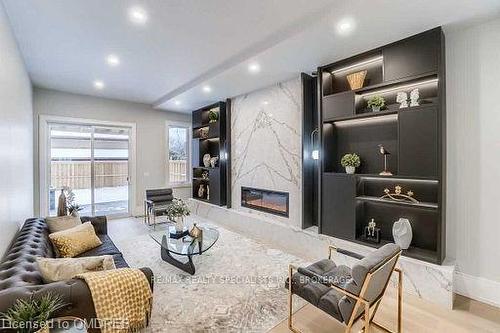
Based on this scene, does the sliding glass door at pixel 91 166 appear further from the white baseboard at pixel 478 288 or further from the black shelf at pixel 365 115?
the white baseboard at pixel 478 288

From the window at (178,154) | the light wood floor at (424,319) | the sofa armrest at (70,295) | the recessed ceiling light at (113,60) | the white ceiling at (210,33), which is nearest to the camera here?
the sofa armrest at (70,295)

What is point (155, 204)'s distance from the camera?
228 inches

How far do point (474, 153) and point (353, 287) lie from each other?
2.21 metres

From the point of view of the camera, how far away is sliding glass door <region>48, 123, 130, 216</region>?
5.50 metres

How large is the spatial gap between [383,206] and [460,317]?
1.38 meters

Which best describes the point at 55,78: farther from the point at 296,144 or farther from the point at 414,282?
the point at 414,282

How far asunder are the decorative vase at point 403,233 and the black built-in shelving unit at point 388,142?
115mm

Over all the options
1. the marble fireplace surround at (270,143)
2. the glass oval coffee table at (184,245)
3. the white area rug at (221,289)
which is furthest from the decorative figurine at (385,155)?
the glass oval coffee table at (184,245)

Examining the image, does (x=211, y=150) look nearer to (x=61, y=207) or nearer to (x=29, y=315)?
(x=61, y=207)

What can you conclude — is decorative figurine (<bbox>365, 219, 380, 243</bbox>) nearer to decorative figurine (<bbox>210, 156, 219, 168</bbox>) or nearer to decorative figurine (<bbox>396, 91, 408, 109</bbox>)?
decorative figurine (<bbox>396, 91, 408, 109</bbox>)

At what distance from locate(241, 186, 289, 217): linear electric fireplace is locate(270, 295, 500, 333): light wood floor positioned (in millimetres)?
2187

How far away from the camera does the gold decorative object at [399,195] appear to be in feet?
→ 9.98

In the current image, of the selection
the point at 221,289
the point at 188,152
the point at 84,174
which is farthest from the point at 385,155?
the point at 84,174

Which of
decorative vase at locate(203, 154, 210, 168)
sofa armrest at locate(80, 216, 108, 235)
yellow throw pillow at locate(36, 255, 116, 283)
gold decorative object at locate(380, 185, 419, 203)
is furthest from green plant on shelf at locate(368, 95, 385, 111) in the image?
decorative vase at locate(203, 154, 210, 168)
